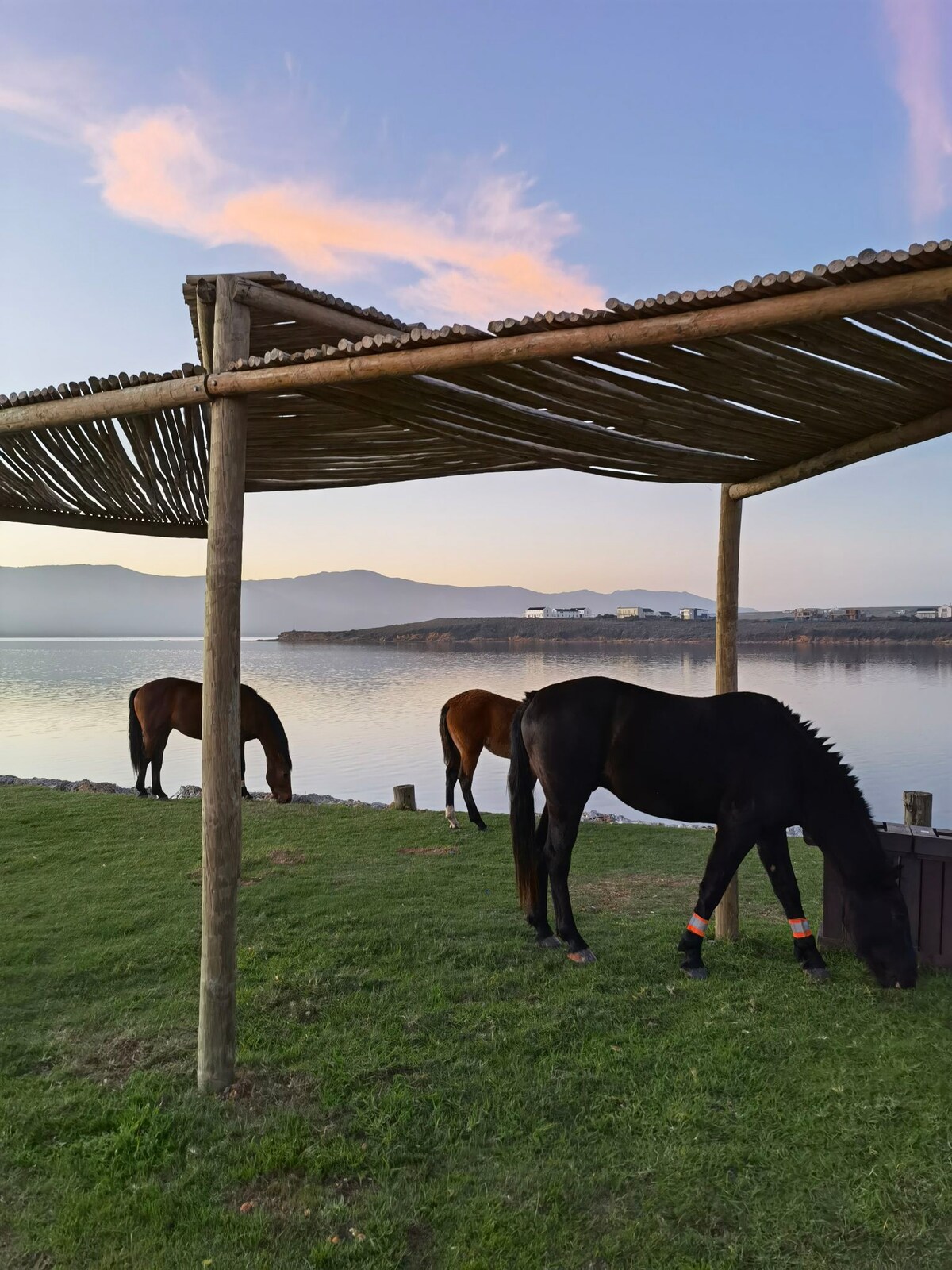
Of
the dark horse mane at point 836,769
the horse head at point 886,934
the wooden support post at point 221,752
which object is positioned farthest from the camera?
the dark horse mane at point 836,769

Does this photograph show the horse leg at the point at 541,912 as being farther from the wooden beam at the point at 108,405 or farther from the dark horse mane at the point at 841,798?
the wooden beam at the point at 108,405

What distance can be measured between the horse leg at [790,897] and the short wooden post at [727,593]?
57cm

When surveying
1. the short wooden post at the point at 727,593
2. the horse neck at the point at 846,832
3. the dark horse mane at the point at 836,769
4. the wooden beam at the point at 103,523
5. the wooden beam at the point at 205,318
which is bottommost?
the horse neck at the point at 846,832

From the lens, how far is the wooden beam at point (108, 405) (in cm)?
344

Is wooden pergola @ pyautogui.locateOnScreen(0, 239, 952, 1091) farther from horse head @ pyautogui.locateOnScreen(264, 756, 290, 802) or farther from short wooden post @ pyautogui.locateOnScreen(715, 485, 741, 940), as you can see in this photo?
horse head @ pyautogui.locateOnScreen(264, 756, 290, 802)

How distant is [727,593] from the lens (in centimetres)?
516

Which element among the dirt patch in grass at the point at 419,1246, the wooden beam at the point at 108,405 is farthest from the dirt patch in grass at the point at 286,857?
the dirt patch in grass at the point at 419,1246

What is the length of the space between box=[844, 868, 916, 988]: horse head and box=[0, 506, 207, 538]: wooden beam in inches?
203

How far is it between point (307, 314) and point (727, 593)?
3069 mm

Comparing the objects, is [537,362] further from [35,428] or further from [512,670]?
[512,670]

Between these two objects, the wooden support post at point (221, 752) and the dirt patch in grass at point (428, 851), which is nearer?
the wooden support post at point (221, 752)

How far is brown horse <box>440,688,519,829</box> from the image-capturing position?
849cm

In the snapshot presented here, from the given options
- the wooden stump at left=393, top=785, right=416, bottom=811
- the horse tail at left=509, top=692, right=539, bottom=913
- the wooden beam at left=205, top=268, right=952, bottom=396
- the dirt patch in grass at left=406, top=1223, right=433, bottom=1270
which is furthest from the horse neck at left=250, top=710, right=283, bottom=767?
the dirt patch in grass at left=406, top=1223, right=433, bottom=1270

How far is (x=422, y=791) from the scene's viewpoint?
1421cm
